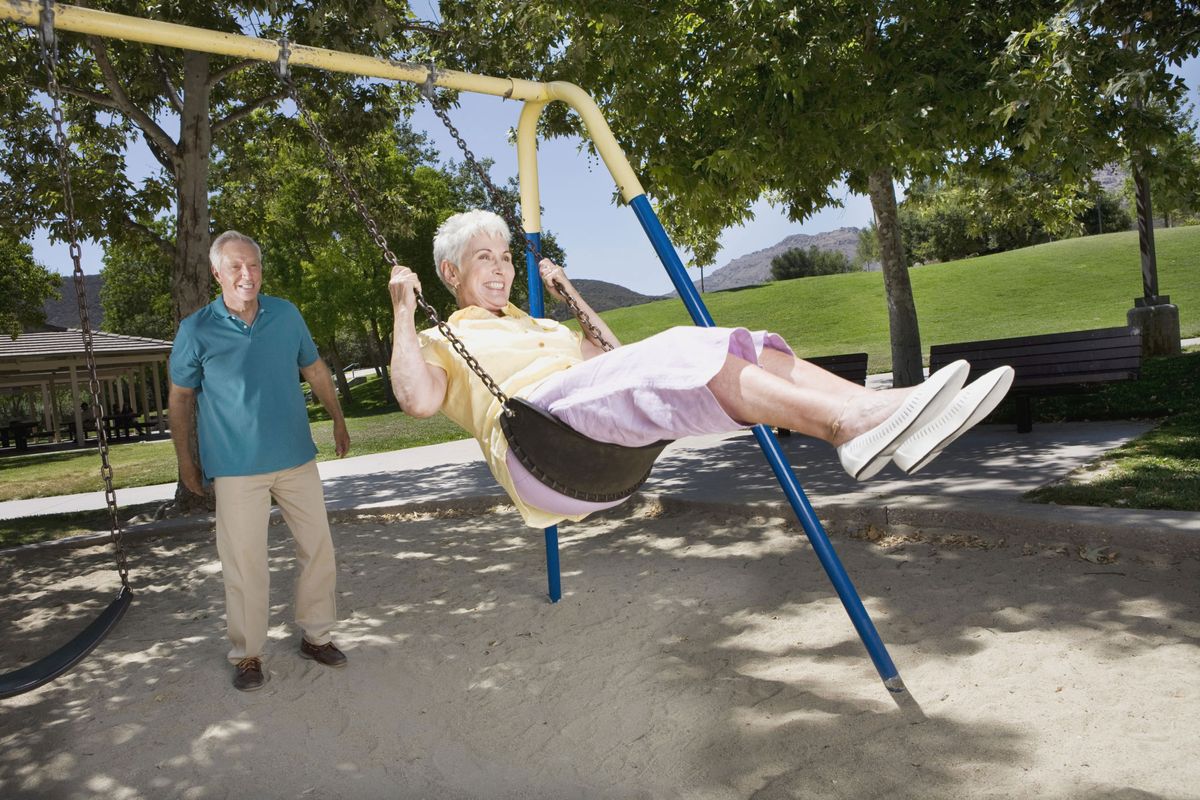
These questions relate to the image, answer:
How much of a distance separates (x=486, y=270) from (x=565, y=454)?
91cm

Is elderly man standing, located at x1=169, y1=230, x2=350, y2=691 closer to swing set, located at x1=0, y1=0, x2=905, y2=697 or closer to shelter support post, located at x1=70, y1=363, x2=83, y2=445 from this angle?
swing set, located at x1=0, y1=0, x2=905, y2=697

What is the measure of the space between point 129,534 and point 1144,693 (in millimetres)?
6235

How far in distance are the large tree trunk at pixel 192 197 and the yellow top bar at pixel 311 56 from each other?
451cm

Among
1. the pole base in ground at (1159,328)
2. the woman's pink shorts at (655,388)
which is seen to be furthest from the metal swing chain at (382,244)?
the pole base in ground at (1159,328)

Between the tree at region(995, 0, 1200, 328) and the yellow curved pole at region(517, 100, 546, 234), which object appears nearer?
the yellow curved pole at region(517, 100, 546, 234)

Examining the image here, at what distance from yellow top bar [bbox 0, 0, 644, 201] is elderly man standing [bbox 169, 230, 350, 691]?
0.62 m

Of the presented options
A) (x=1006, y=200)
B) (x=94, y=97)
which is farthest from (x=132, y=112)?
(x=1006, y=200)

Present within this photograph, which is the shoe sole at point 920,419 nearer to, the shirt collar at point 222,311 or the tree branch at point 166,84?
the shirt collar at point 222,311

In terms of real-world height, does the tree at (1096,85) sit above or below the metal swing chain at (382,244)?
above

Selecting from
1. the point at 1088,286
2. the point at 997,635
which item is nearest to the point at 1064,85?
the point at 997,635

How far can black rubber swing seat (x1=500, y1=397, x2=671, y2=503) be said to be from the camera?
2.22 m

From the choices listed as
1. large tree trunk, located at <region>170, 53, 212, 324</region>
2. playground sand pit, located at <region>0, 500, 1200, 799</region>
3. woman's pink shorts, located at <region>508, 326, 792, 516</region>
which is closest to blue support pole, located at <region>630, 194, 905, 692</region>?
playground sand pit, located at <region>0, 500, 1200, 799</region>

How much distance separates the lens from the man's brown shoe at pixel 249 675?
3252mm

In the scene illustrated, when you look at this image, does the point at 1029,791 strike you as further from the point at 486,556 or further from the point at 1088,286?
the point at 1088,286
